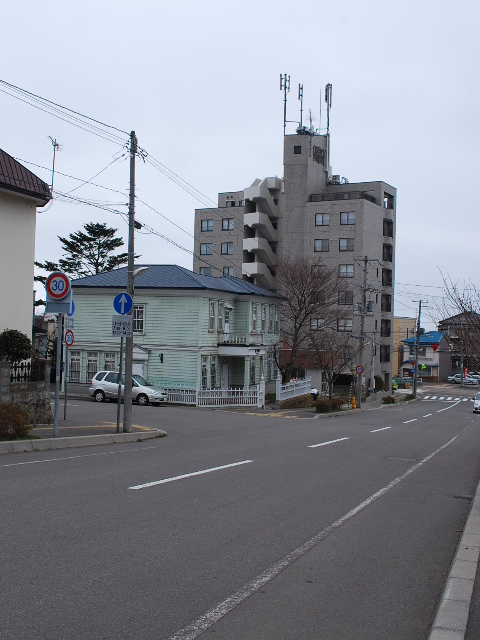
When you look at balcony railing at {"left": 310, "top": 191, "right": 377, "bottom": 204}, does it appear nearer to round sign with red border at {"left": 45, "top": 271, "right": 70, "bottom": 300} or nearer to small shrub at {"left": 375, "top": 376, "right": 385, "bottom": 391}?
small shrub at {"left": 375, "top": 376, "right": 385, "bottom": 391}

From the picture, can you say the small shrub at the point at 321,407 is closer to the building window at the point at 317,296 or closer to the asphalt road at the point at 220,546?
the building window at the point at 317,296

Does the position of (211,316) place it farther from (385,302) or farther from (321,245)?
(385,302)

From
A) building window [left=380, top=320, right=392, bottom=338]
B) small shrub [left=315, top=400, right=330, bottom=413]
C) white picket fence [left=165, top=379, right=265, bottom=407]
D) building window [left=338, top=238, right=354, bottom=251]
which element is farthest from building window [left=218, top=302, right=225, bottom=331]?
building window [left=380, top=320, right=392, bottom=338]

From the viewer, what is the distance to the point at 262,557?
6.52 m

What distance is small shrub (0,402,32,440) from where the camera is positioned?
13.5 meters

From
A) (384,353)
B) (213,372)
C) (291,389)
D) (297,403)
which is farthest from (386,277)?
(213,372)

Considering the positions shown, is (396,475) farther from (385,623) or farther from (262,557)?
(385,623)

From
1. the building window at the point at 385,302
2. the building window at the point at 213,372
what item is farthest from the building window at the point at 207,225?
the building window at the point at 213,372

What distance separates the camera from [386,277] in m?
69.6

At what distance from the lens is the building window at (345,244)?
212 feet

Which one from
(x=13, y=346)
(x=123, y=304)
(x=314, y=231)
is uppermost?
(x=314, y=231)

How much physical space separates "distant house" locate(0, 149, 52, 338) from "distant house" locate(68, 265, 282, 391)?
58.1ft

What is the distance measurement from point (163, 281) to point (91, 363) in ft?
22.4

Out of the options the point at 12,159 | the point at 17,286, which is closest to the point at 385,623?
the point at 17,286
